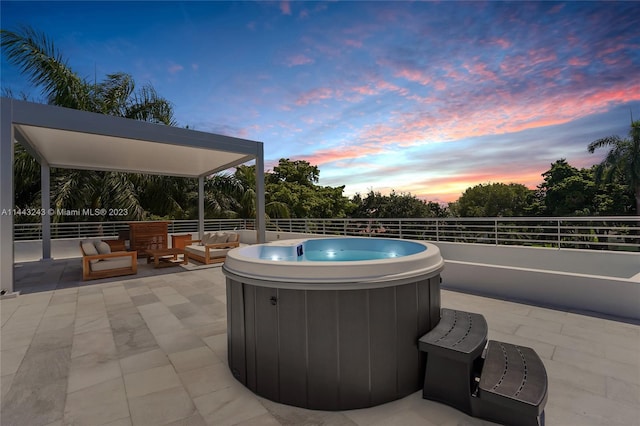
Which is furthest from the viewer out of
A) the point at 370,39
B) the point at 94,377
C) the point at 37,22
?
the point at 37,22

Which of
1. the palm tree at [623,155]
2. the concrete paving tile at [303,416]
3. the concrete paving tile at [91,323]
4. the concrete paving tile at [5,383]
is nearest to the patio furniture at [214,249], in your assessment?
the concrete paving tile at [91,323]

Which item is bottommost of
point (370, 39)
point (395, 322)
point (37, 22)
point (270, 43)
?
point (395, 322)

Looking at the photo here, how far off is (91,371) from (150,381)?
0.60m

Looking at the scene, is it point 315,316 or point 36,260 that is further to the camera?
point 36,260

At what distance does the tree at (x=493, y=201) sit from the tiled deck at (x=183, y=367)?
99.6ft

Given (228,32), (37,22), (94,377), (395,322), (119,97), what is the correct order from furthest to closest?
(119,97) → (37,22) → (228,32) → (94,377) → (395,322)

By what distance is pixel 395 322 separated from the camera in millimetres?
2055

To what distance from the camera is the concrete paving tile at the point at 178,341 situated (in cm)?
292

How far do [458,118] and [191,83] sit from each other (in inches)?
343

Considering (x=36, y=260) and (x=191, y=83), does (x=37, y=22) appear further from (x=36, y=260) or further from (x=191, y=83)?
(x=36, y=260)

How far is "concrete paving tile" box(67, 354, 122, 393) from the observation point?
92.1 inches

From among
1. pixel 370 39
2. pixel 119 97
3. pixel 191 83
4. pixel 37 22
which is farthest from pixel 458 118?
pixel 37 22

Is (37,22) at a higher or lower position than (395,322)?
Result: higher

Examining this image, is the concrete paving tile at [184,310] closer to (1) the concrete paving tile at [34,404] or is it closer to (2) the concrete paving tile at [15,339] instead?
(2) the concrete paving tile at [15,339]
